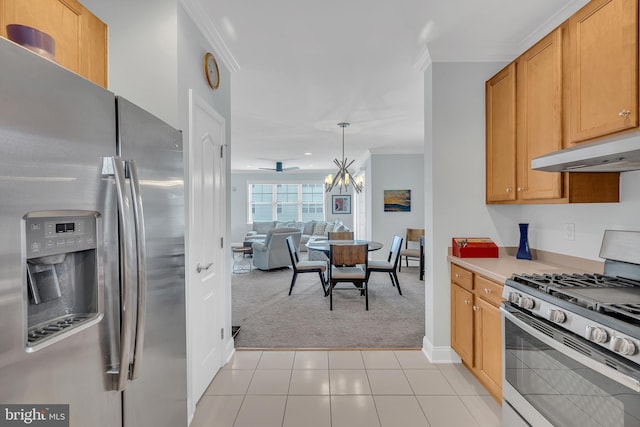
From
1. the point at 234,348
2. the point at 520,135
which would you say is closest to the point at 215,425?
the point at 234,348

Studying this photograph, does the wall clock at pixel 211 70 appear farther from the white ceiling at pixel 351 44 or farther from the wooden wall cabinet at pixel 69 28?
the wooden wall cabinet at pixel 69 28

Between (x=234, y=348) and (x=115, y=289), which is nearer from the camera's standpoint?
(x=115, y=289)

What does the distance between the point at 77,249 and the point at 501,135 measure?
2749mm

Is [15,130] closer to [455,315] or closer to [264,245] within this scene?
[455,315]

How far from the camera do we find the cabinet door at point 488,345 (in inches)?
80.0

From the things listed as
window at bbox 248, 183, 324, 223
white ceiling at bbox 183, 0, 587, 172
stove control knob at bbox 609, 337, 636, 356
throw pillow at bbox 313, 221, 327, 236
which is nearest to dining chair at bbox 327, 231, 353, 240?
white ceiling at bbox 183, 0, 587, 172

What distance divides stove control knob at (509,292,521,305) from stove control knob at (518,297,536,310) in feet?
0.10

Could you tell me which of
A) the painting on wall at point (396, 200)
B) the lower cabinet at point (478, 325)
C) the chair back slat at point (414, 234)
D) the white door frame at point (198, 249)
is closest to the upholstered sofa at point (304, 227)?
the painting on wall at point (396, 200)

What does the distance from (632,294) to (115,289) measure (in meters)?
2.07

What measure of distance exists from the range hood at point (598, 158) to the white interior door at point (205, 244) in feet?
6.81

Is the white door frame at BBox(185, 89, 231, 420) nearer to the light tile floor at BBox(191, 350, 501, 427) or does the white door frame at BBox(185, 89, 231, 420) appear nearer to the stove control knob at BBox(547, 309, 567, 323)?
the light tile floor at BBox(191, 350, 501, 427)

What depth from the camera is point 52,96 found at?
30.1 inches

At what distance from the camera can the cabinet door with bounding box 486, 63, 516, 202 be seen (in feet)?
7.86

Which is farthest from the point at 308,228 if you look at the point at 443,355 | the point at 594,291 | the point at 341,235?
the point at 594,291
